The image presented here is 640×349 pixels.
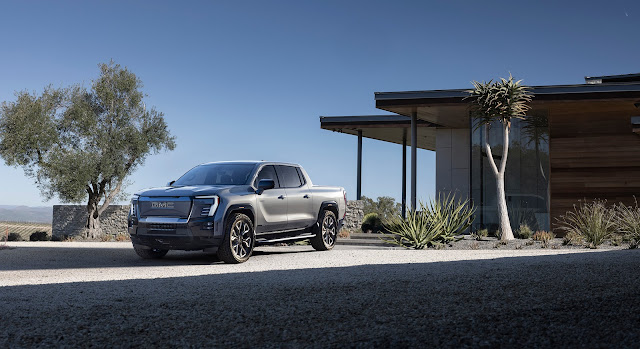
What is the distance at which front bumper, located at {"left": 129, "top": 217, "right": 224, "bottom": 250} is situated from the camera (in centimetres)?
1038

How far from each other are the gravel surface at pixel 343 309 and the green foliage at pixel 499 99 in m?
9.46

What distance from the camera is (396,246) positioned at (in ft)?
52.6

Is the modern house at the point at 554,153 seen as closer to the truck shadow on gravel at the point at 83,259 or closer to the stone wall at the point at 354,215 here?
the stone wall at the point at 354,215

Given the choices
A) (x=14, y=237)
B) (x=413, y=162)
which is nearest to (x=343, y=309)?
(x=413, y=162)

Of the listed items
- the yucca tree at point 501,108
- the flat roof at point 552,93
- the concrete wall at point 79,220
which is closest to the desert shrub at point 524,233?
the yucca tree at point 501,108

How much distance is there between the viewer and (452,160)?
76.5 ft

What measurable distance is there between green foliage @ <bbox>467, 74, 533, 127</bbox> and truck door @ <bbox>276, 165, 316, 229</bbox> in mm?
6915

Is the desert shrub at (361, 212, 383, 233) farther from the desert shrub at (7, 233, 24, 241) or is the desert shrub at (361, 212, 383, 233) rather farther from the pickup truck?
the desert shrub at (7, 233, 24, 241)

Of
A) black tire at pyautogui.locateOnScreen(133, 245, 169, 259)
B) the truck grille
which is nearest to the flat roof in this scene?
black tire at pyautogui.locateOnScreen(133, 245, 169, 259)

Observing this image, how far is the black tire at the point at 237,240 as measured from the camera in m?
10.6

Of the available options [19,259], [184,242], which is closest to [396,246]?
[184,242]

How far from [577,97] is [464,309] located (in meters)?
15.2

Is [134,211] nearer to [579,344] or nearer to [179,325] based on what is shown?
[179,325]

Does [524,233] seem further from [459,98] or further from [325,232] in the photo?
[325,232]
